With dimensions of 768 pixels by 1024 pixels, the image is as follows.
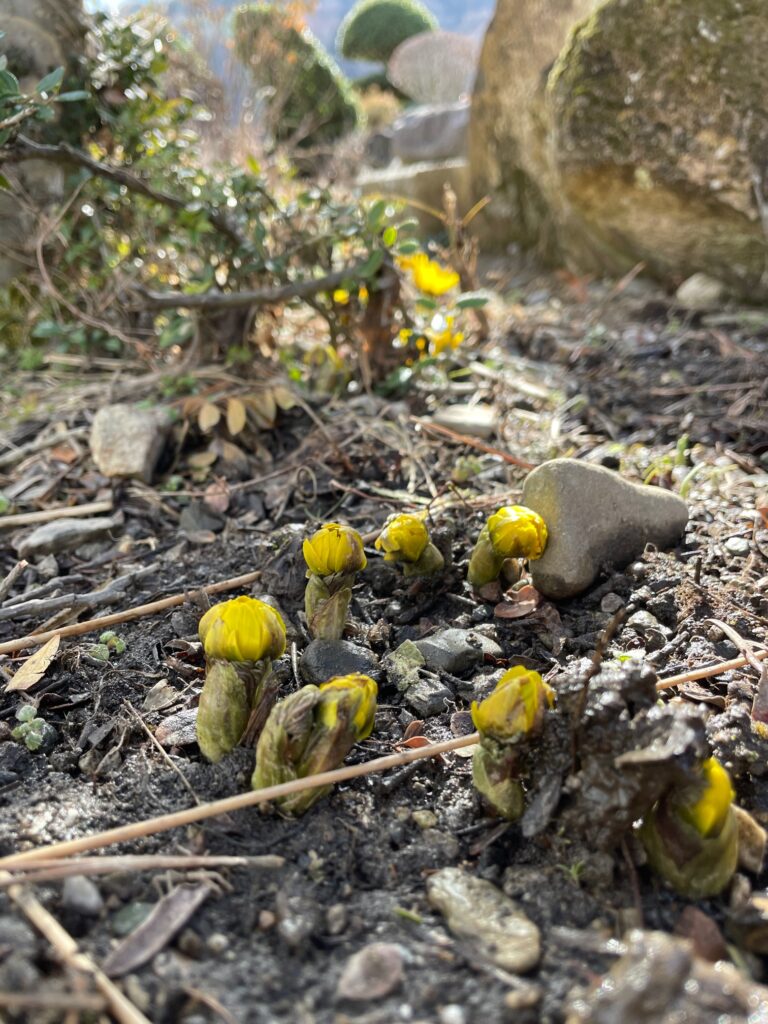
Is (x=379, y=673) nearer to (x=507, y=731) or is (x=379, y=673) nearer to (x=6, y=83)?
(x=507, y=731)

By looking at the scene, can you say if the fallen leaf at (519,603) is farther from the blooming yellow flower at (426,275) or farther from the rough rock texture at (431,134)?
the rough rock texture at (431,134)

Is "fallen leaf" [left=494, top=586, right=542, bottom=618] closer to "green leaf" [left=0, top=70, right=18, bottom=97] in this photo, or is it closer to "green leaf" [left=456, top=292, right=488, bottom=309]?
"green leaf" [left=456, top=292, right=488, bottom=309]

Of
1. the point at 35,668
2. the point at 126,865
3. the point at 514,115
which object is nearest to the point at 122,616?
the point at 35,668

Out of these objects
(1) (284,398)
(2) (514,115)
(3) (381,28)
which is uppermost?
(3) (381,28)

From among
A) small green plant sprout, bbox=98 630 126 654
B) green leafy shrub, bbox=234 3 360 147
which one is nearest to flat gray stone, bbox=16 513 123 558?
small green plant sprout, bbox=98 630 126 654

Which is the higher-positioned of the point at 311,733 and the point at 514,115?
the point at 514,115

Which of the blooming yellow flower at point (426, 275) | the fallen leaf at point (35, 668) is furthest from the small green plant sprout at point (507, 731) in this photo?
the blooming yellow flower at point (426, 275)
